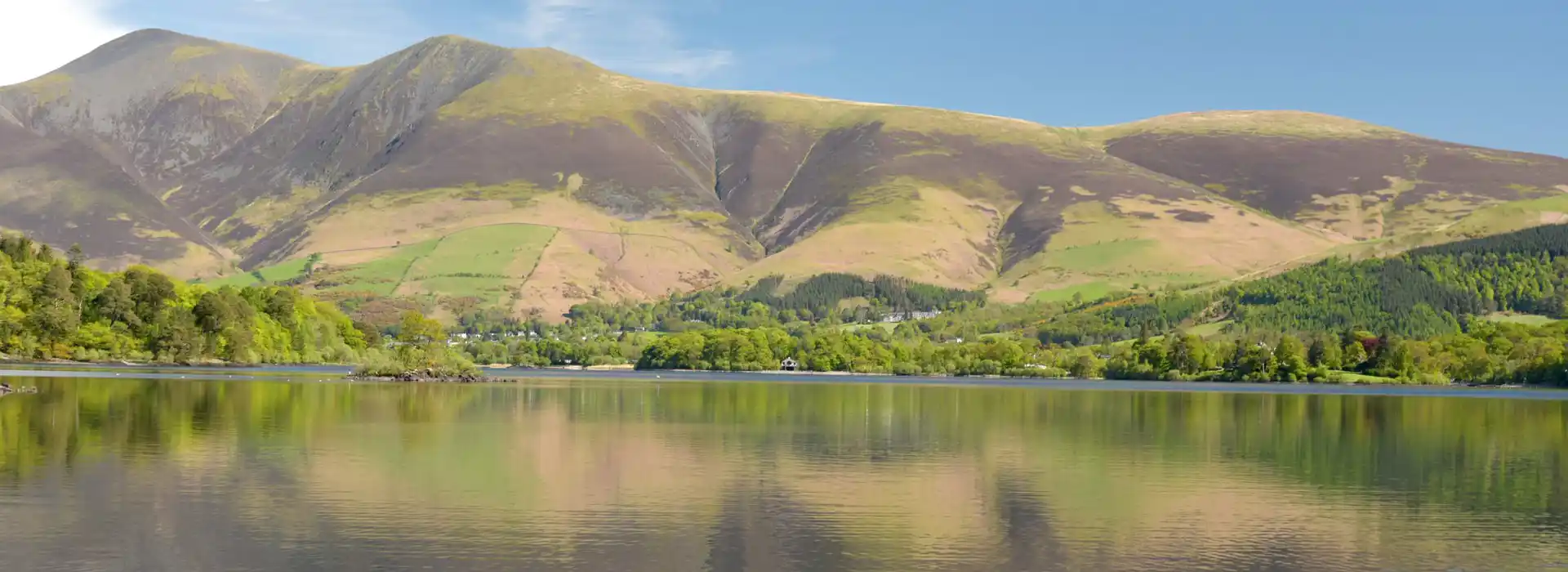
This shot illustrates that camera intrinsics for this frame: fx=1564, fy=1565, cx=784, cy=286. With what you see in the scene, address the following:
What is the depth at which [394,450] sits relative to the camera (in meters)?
65.8

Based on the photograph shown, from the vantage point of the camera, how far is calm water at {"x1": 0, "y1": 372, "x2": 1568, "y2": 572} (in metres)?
39.0

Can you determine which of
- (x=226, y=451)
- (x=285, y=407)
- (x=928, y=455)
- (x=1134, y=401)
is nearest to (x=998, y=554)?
(x=928, y=455)

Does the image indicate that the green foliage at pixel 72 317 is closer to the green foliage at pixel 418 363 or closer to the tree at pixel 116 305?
the tree at pixel 116 305

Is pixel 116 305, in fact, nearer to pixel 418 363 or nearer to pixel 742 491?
pixel 418 363

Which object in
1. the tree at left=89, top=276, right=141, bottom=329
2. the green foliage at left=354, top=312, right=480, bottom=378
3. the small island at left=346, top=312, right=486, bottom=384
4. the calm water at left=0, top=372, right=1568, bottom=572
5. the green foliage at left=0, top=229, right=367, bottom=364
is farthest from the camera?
the tree at left=89, top=276, right=141, bottom=329

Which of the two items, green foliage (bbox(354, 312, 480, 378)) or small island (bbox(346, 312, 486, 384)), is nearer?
small island (bbox(346, 312, 486, 384))

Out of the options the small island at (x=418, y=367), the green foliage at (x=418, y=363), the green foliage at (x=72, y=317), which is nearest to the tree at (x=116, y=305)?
the green foliage at (x=72, y=317)

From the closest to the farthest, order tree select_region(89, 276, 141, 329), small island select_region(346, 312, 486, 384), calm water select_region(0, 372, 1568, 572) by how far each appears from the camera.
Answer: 1. calm water select_region(0, 372, 1568, 572)
2. small island select_region(346, 312, 486, 384)
3. tree select_region(89, 276, 141, 329)

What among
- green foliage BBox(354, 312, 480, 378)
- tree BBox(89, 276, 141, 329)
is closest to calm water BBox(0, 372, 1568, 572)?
green foliage BBox(354, 312, 480, 378)

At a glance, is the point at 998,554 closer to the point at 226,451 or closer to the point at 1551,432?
the point at 226,451

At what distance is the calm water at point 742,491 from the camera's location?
3897 cm

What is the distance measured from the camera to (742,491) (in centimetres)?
5269

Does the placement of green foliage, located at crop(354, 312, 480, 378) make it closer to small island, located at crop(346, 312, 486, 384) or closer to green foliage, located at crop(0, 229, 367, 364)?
small island, located at crop(346, 312, 486, 384)

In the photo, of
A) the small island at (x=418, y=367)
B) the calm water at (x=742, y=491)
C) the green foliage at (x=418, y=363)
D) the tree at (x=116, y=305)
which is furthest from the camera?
the tree at (x=116, y=305)
